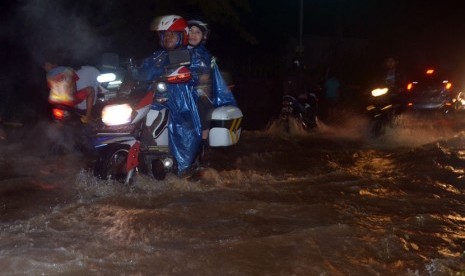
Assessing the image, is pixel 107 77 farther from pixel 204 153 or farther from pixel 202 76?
pixel 204 153

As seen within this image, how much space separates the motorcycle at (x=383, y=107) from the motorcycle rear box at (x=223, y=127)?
5045mm

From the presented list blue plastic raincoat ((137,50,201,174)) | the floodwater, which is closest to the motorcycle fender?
the floodwater

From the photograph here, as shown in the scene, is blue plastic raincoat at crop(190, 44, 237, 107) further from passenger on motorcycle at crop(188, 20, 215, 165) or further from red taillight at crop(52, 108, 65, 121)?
red taillight at crop(52, 108, 65, 121)

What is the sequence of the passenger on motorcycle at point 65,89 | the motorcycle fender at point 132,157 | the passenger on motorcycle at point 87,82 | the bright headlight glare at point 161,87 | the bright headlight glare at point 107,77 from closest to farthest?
the motorcycle fender at point 132,157, the bright headlight glare at point 161,87, the bright headlight glare at point 107,77, the passenger on motorcycle at point 65,89, the passenger on motorcycle at point 87,82

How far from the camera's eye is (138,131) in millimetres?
5984

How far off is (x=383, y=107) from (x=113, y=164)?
21.6 feet

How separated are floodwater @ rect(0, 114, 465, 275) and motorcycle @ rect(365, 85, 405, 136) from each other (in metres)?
2.27

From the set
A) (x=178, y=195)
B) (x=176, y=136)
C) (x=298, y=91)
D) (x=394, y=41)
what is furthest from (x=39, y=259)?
(x=394, y=41)

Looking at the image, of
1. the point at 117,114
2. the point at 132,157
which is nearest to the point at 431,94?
the point at 132,157

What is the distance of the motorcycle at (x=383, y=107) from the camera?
10922mm

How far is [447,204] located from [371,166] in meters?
2.08

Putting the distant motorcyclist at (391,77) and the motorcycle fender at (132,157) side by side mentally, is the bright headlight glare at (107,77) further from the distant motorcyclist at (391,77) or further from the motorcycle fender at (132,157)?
the distant motorcyclist at (391,77)

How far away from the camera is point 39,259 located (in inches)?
163

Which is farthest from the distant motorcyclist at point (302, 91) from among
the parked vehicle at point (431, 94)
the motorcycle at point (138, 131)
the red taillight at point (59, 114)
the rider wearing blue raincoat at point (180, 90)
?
the motorcycle at point (138, 131)
